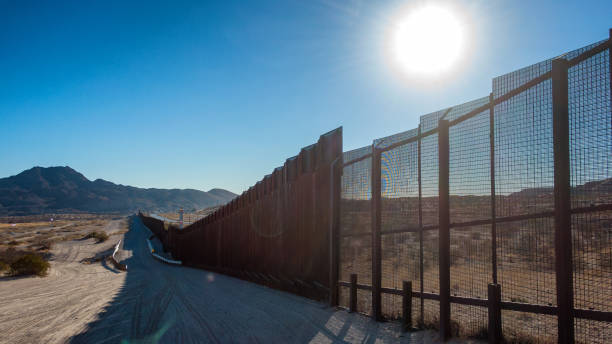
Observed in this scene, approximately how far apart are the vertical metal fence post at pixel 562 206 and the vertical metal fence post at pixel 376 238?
2.96m

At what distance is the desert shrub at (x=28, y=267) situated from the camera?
19094 mm

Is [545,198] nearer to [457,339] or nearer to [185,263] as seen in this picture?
[457,339]

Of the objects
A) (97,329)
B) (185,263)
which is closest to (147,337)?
(97,329)

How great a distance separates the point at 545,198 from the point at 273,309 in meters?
6.06

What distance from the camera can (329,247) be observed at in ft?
27.1

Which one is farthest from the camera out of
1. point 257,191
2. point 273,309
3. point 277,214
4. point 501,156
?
point 257,191

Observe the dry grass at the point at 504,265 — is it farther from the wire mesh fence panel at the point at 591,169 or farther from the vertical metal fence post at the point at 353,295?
the vertical metal fence post at the point at 353,295

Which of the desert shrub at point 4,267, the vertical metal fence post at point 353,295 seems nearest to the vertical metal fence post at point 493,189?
the vertical metal fence post at point 353,295

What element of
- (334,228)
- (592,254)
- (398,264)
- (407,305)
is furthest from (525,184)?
(334,228)

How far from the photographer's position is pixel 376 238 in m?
6.53

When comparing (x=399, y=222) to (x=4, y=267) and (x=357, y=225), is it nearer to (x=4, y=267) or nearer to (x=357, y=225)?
(x=357, y=225)

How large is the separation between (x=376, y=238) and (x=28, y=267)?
21247mm

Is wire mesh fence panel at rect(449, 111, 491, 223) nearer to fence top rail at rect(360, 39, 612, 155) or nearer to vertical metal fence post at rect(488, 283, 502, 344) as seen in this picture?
fence top rail at rect(360, 39, 612, 155)

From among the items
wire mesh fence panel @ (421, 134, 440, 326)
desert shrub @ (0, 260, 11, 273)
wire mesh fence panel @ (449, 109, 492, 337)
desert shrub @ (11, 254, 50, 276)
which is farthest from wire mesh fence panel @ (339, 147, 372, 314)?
desert shrub @ (0, 260, 11, 273)
